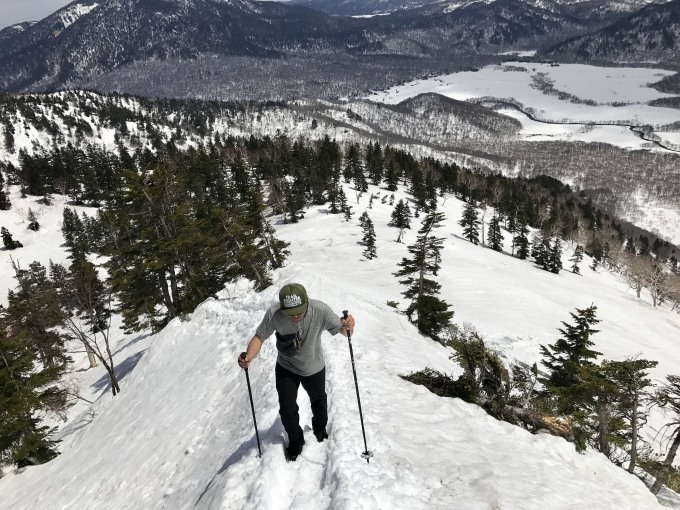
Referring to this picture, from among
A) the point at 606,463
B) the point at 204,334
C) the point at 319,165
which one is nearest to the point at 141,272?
the point at 204,334

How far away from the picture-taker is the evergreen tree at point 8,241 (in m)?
87.2

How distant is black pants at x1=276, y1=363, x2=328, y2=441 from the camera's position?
6.21 metres

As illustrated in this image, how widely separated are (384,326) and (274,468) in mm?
12409

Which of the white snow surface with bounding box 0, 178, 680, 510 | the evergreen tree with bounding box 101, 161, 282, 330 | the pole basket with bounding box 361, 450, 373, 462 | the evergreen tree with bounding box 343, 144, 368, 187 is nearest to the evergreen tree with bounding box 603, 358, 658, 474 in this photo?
the white snow surface with bounding box 0, 178, 680, 510

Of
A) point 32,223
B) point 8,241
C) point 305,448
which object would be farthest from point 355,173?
point 305,448

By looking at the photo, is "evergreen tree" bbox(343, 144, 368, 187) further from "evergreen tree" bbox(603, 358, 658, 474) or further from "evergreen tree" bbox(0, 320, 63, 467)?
"evergreen tree" bbox(603, 358, 658, 474)

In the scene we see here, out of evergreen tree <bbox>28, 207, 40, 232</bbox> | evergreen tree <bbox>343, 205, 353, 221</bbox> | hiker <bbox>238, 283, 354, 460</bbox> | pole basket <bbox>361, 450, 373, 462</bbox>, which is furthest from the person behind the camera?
evergreen tree <bbox>28, 207, 40, 232</bbox>

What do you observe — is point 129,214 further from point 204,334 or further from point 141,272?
point 204,334

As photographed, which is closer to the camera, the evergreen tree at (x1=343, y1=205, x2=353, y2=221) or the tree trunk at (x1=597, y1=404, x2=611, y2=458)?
the tree trunk at (x1=597, y1=404, x2=611, y2=458)

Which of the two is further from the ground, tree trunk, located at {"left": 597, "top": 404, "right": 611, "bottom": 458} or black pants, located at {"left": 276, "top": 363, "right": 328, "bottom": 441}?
black pants, located at {"left": 276, "top": 363, "right": 328, "bottom": 441}

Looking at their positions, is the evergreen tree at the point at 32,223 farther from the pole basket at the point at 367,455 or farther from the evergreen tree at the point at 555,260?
the pole basket at the point at 367,455

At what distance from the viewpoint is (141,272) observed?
1141 inches

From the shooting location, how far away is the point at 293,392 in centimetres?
621

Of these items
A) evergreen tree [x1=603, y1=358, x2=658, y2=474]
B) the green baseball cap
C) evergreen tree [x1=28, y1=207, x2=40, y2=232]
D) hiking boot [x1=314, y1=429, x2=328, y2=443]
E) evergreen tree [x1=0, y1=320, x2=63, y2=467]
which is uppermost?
the green baseball cap
